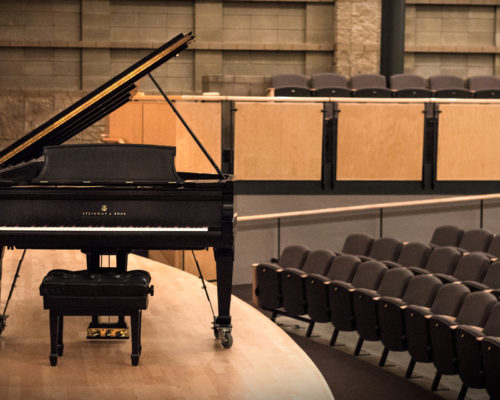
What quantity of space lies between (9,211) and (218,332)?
0.84 metres

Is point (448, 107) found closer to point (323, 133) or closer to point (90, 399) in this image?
point (323, 133)

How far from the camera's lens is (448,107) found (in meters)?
6.98

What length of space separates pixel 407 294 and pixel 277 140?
2.76m

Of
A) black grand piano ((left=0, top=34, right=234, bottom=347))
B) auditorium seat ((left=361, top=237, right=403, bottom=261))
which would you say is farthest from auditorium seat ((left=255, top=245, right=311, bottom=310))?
black grand piano ((left=0, top=34, right=234, bottom=347))

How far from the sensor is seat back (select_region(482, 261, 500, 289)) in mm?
4539

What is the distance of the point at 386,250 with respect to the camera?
18.7ft

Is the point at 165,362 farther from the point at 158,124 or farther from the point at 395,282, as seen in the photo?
the point at 158,124

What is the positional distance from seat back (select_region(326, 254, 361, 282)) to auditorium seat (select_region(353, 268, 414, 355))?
16.8 inches

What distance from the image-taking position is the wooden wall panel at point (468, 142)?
22.9 feet

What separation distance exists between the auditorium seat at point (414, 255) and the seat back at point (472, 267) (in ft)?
1.45

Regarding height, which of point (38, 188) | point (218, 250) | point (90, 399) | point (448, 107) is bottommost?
point (90, 399)

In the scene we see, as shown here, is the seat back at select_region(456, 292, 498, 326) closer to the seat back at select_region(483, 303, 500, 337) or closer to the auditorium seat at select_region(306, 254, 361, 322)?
the seat back at select_region(483, 303, 500, 337)

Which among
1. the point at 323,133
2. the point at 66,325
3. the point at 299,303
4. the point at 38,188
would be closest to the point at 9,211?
the point at 38,188

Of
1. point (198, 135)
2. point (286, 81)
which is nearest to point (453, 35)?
point (286, 81)
